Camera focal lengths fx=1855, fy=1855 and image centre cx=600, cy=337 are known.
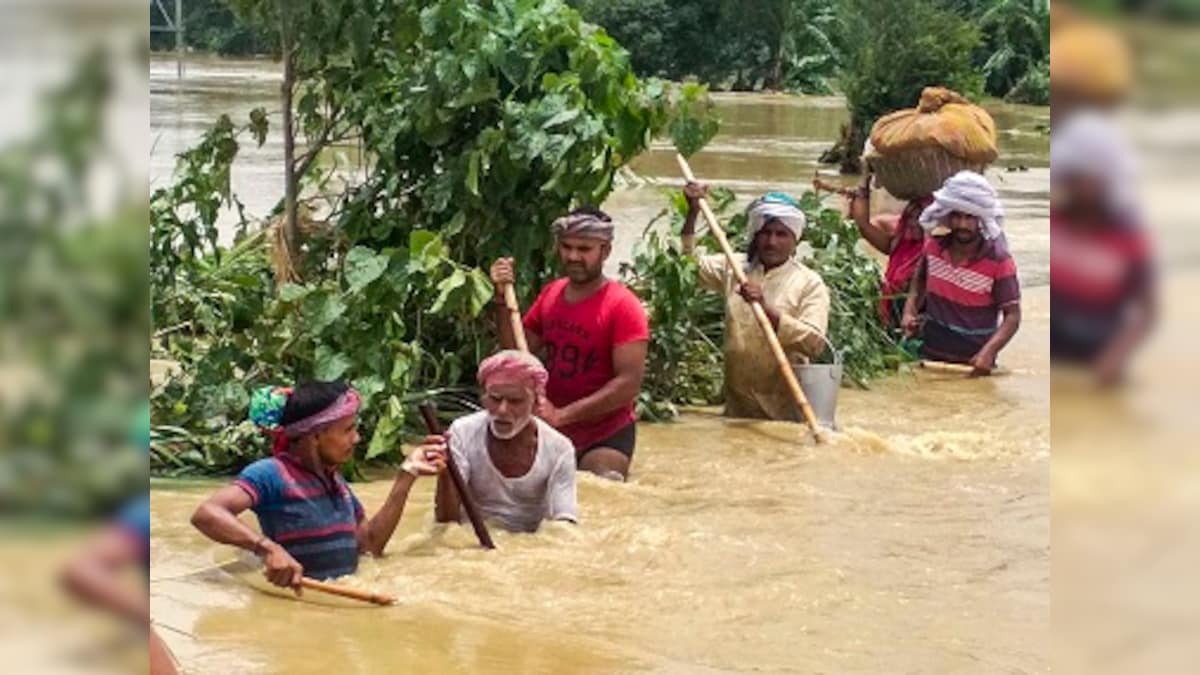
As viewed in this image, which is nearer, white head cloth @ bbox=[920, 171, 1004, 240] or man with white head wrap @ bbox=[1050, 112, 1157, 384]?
man with white head wrap @ bbox=[1050, 112, 1157, 384]

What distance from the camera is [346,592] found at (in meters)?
4.74

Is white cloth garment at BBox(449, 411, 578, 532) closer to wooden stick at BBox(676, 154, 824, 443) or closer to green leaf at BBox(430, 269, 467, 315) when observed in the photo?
green leaf at BBox(430, 269, 467, 315)

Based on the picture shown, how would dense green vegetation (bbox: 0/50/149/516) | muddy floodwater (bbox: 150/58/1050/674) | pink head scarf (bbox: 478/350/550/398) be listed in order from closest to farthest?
dense green vegetation (bbox: 0/50/149/516) → muddy floodwater (bbox: 150/58/1050/674) → pink head scarf (bbox: 478/350/550/398)

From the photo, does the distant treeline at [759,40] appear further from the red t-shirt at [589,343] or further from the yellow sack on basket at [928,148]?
the red t-shirt at [589,343]

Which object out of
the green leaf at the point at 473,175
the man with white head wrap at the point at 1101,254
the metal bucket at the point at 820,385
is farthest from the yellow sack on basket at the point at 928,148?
the man with white head wrap at the point at 1101,254

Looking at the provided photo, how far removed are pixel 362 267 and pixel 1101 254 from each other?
5980 mm

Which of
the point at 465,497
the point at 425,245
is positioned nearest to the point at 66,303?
the point at 465,497

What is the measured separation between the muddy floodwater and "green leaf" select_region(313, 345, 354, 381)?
41 centimetres

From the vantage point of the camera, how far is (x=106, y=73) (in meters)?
0.87

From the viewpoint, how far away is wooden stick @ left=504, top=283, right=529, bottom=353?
21.5 feet

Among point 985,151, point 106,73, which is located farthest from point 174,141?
point 106,73

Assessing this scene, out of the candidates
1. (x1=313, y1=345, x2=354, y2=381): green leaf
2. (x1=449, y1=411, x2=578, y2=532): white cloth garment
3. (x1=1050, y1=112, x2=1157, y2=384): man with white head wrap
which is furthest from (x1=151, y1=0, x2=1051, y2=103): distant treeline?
(x1=1050, y1=112, x2=1157, y2=384): man with white head wrap

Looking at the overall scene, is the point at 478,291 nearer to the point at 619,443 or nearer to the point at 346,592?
the point at 619,443

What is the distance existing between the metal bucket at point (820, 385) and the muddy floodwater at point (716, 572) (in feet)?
0.48
